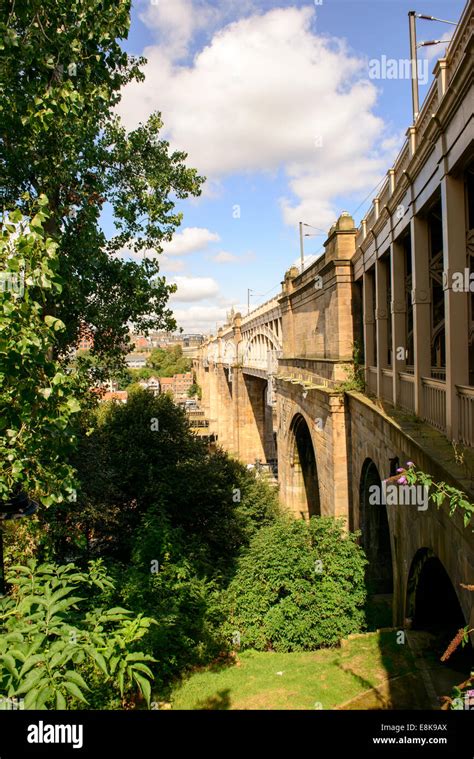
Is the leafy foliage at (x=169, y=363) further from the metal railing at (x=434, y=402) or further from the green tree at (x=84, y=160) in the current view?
the metal railing at (x=434, y=402)

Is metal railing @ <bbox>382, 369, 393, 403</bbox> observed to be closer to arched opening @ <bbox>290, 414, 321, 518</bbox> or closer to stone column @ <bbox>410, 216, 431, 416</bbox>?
stone column @ <bbox>410, 216, 431, 416</bbox>

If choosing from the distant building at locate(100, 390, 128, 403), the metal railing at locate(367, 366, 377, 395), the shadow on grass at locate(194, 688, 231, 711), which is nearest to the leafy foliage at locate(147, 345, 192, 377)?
the distant building at locate(100, 390, 128, 403)

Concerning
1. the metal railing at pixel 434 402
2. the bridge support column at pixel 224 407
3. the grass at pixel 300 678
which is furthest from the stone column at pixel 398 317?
the bridge support column at pixel 224 407

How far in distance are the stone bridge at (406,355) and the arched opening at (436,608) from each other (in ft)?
0.11

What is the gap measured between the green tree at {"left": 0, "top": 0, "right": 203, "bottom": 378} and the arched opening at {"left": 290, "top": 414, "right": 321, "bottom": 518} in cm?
1452

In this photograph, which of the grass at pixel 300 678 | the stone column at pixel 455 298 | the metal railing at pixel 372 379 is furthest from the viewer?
the metal railing at pixel 372 379

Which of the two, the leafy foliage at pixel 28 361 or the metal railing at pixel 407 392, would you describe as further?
the metal railing at pixel 407 392

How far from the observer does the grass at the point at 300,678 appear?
306 inches

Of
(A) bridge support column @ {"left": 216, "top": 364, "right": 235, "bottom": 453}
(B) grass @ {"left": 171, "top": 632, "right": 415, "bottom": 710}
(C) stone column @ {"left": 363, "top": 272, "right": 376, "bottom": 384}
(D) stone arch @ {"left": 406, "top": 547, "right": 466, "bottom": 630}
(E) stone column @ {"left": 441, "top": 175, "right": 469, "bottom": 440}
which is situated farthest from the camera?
(A) bridge support column @ {"left": 216, "top": 364, "right": 235, "bottom": 453}


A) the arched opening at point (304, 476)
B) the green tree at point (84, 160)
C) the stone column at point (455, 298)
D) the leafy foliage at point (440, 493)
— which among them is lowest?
the arched opening at point (304, 476)

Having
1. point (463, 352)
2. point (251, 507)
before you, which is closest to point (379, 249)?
point (463, 352)

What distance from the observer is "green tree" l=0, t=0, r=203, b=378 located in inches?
240

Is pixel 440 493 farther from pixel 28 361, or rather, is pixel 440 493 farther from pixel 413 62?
pixel 413 62
